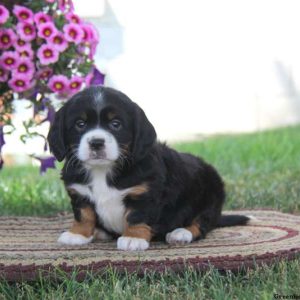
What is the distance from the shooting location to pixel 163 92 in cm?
1178

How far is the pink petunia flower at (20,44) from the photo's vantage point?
4.76 metres

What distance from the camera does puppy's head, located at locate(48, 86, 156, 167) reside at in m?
3.62

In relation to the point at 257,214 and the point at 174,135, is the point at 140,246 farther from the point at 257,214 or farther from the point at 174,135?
the point at 174,135

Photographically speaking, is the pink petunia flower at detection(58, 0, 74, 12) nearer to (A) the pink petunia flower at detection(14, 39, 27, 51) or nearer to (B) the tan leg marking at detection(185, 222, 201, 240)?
(A) the pink petunia flower at detection(14, 39, 27, 51)

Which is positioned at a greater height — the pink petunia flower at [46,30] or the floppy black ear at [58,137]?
the pink petunia flower at [46,30]

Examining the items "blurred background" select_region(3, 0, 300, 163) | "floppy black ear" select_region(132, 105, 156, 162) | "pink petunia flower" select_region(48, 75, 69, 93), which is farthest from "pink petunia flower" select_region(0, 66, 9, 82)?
"blurred background" select_region(3, 0, 300, 163)

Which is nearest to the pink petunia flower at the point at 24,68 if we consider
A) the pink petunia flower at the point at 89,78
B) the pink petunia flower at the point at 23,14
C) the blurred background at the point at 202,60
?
the pink petunia flower at the point at 23,14

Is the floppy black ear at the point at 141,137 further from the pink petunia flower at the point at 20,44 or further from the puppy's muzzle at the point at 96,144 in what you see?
the pink petunia flower at the point at 20,44

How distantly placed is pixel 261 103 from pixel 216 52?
115 cm

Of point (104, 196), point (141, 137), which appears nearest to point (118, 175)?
point (104, 196)

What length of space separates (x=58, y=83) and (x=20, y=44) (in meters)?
0.34

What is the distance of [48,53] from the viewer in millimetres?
4809

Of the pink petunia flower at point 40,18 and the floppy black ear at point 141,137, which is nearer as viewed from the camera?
the floppy black ear at point 141,137

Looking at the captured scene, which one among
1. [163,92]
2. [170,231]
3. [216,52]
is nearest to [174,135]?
[163,92]
